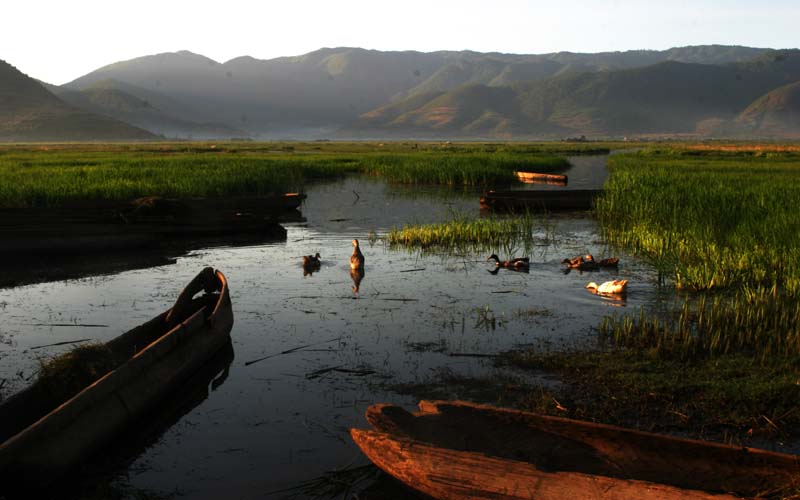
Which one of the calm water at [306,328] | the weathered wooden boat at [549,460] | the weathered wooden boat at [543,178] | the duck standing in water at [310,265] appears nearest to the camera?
the weathered wooden boat at [549,460]

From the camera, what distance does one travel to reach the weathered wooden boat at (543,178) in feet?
125

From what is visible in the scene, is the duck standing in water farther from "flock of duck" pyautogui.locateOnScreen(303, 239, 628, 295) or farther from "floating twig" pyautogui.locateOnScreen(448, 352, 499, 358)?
"floating twig" pyautogui.locateOnScreen(448, 352, 499, 358)

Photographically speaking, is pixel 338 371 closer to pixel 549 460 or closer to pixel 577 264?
pixel 549 460

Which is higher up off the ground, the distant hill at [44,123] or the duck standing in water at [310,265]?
the distant hill at [44,123]

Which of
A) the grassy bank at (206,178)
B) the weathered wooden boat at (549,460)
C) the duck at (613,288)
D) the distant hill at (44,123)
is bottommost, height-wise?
the duck at (613,288)

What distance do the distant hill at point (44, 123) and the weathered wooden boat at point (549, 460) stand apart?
601 feet

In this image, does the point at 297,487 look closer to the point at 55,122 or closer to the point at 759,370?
the point at 759,370

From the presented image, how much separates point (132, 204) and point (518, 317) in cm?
1387

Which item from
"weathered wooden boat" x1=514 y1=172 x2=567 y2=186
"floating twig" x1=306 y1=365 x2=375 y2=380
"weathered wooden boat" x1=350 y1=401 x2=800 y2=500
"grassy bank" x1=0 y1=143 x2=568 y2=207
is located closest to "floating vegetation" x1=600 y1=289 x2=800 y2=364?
"floating twig" x1=306 y1=365 x2=375 y2=380

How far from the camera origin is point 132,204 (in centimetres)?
2094

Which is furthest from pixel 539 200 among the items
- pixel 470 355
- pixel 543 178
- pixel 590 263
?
pixel 470 355

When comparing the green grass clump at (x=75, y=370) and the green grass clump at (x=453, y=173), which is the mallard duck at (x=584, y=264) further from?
the green grass clump at (x=453, y=173)

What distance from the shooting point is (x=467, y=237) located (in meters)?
19.2

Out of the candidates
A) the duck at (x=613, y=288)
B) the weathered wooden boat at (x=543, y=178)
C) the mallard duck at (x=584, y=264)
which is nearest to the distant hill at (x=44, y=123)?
the weathered wooden boat at (x=543, y=178)
